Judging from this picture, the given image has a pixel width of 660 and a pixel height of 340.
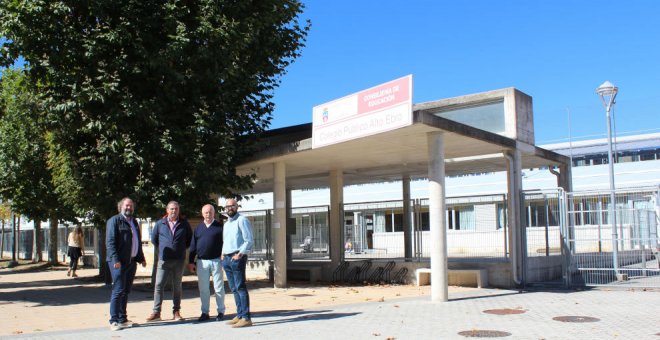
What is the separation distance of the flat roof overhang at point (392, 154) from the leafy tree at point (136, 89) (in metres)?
1.94

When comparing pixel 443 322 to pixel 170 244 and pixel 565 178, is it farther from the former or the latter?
pixel 565 178

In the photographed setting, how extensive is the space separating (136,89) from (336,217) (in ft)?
23.3

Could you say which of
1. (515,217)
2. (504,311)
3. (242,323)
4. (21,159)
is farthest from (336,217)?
(21,159)

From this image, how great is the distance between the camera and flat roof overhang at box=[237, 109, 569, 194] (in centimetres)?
1277

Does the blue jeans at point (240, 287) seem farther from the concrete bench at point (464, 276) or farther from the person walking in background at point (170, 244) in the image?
the concrete bench at point (464, 276)

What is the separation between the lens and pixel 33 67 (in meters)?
14.2

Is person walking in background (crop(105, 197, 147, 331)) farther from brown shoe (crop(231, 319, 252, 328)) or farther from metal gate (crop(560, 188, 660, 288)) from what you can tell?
metal gate (crop(560, 188, 660, 288))

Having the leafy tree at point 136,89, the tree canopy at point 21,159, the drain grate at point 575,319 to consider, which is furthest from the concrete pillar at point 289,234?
the drain grate at point 575,319

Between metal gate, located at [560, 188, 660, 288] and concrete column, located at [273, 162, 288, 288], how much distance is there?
6.84m

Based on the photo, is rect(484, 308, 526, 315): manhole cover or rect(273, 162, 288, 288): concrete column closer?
rect(484, 308, 526, 315): manhole cover

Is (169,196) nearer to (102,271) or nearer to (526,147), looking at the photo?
(102,271)

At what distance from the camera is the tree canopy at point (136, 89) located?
46.0ft

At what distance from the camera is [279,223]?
16.4m

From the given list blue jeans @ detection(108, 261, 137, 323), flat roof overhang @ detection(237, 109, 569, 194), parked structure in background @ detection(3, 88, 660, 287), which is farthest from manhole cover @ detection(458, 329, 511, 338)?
parked structure in background @ detection(3, 88, 660, 287)
